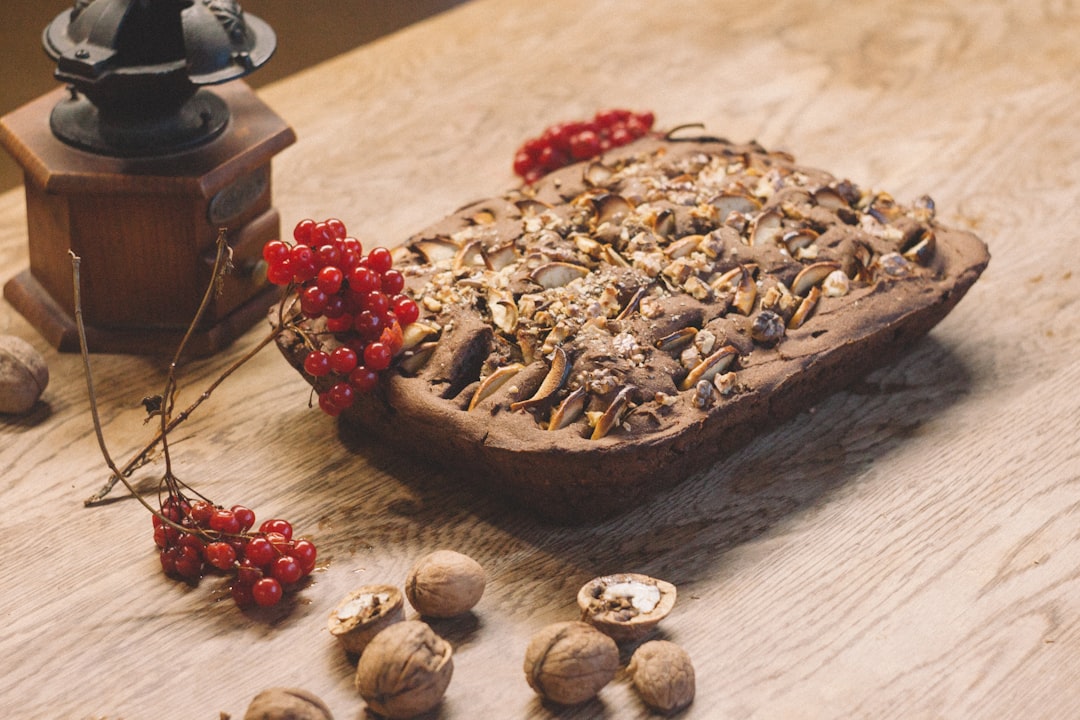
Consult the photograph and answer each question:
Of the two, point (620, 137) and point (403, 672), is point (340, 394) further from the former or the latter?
point (620, 137)

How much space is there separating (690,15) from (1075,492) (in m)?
1.59

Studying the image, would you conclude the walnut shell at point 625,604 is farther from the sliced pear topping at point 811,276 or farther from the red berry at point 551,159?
the red berry at point 551,159

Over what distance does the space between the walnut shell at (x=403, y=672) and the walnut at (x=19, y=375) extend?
0.70 meters

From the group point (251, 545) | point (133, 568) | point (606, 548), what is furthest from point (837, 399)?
point (133, 568)

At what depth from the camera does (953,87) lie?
Result: 8.07 ft

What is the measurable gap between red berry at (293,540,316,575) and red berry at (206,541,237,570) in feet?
0.23

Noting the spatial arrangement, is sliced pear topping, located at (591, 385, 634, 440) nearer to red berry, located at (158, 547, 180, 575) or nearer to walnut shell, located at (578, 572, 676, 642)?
walnut shell, located at (578, 572, 676, 642)

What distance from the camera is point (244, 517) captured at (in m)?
1.42

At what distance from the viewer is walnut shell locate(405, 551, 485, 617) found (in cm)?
132

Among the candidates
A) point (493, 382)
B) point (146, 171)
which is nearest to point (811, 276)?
point (493, 382)

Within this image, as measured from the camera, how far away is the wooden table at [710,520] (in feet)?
4.22

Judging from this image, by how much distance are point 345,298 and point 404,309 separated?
0.07 meters

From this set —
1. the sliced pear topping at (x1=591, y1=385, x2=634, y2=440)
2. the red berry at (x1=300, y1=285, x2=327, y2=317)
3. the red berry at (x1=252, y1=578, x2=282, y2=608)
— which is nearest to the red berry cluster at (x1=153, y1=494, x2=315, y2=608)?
the red berry at (x1=252, y1=578, x2=282, y2=608)

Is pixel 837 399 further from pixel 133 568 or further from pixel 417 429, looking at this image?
pixel 133 568
